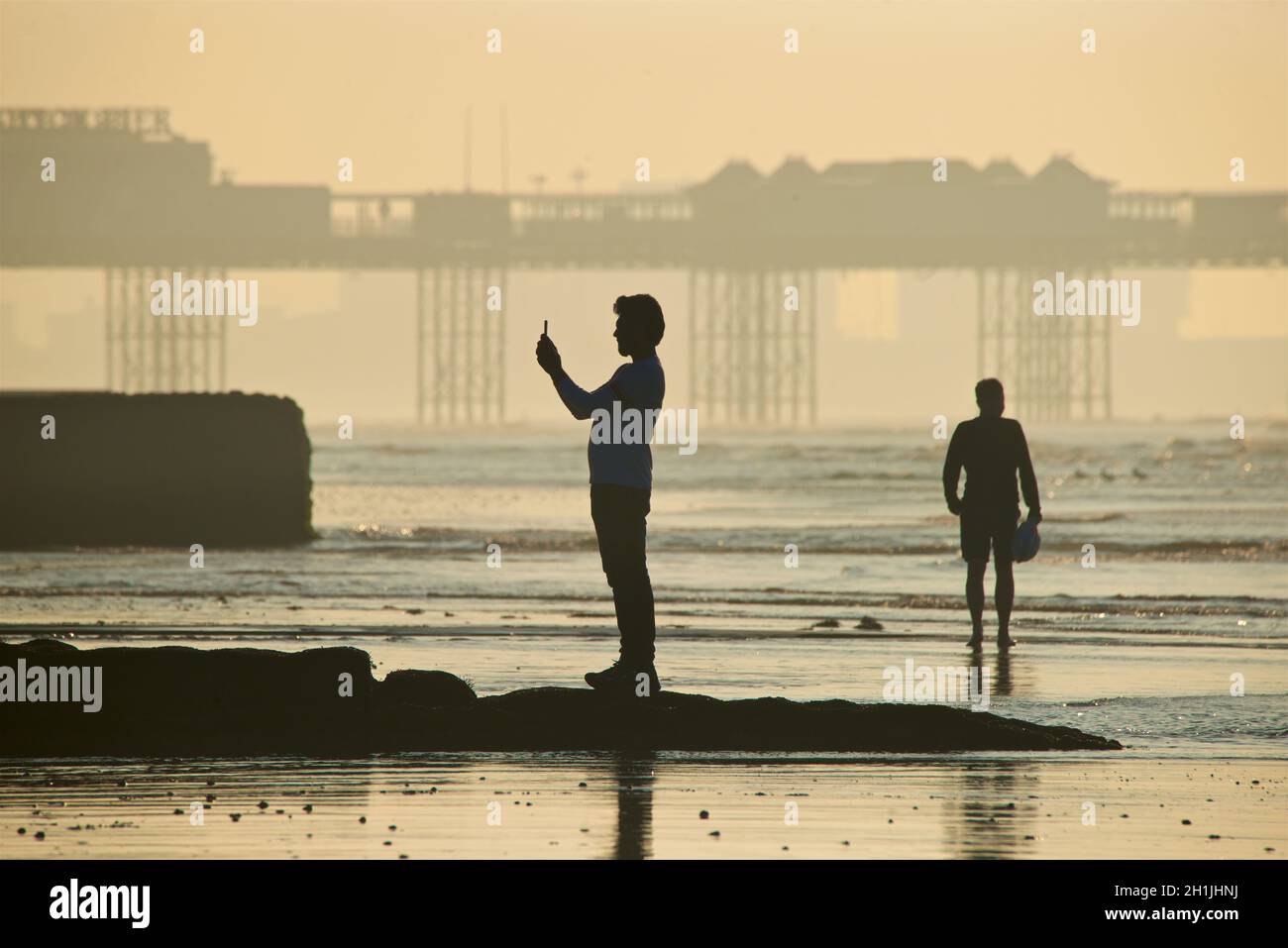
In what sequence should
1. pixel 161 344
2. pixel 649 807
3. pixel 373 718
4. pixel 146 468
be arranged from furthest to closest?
pixel 161 344, pixel 146 468, pixel 373 718, pixel 649 807

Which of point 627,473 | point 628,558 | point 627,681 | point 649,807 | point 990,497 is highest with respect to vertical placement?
point 627,473

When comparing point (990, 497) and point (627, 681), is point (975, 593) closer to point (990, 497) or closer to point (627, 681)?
point (990, 497)

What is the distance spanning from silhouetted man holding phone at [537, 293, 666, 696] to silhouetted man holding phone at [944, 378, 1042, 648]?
14.2 ft

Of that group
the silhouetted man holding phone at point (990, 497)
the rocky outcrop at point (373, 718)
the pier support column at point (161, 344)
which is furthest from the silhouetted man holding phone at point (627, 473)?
the pier support column at point (161, 344)

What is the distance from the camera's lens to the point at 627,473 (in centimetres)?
895

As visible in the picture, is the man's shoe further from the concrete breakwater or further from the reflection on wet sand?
the concrete breakwater

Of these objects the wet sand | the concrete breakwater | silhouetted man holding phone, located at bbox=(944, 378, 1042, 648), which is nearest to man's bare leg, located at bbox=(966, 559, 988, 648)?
silhouetted man holding phone, located at bbox=(944, 378, 1042, 648)

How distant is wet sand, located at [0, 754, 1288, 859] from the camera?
21.0 ft

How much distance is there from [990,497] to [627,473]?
471 centimetres

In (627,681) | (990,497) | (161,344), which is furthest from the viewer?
(161,344)

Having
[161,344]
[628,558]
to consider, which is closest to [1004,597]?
[628,558]

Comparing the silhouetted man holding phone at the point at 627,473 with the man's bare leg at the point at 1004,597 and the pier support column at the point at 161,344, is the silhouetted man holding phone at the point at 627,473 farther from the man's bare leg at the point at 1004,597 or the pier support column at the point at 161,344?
the pier support column at the point at 161,344
